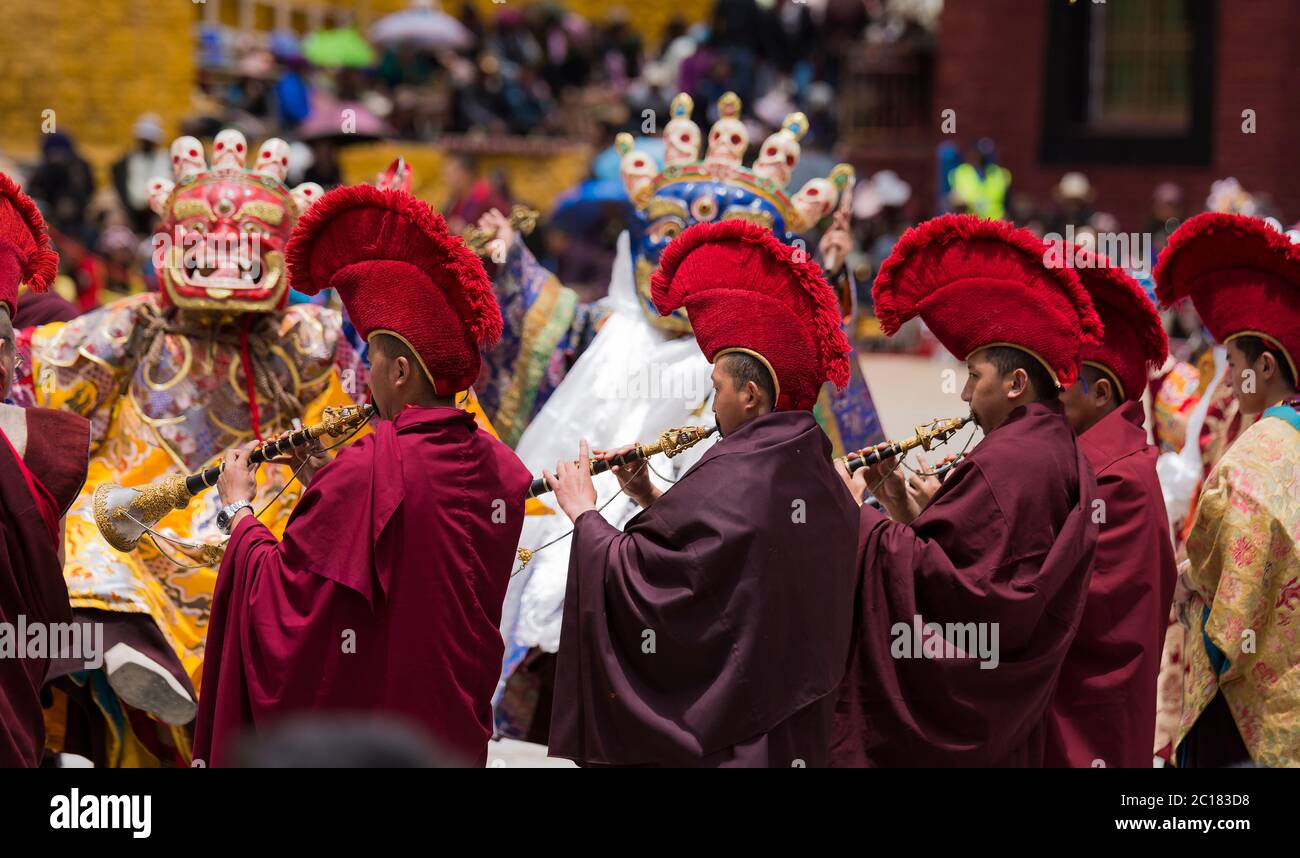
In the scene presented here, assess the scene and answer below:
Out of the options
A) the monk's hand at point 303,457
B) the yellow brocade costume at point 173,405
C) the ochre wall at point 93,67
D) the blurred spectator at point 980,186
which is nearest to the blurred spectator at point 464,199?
the blurred spectator at point 980,186

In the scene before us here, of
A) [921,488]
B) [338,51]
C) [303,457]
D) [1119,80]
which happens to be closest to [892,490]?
[921,488]

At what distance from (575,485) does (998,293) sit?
4.04 ft

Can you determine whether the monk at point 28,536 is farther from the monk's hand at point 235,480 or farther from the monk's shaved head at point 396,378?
the monk's shaved head at point 396,378

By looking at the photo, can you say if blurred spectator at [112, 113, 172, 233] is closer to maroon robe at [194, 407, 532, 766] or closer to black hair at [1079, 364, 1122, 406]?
black hair at [1079, 364, 1122, 406]

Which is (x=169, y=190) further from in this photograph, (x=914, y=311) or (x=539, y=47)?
(x=539, y=47)

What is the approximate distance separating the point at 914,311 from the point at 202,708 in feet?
7.11

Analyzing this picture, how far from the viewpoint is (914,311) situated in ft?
18.0

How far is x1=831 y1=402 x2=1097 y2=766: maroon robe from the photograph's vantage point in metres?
5.11

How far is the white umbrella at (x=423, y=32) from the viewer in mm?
24328

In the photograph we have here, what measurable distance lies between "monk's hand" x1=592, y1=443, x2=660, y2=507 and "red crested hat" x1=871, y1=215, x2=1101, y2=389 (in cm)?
88

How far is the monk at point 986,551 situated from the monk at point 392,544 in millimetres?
990

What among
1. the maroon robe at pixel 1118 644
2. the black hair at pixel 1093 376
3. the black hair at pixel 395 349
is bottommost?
the maroon robe at pixel 1118 644

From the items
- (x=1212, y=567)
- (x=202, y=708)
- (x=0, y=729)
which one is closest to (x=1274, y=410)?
(x=1212, y=567)

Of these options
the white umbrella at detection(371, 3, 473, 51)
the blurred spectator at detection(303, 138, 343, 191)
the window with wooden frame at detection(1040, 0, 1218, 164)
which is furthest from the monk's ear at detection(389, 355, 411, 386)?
the white umbrella at detection(371, 3, 473, 51)
